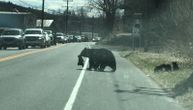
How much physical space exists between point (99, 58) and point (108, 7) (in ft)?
265

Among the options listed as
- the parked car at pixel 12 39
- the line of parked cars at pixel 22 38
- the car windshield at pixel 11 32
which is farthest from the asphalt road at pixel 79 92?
the car windshield at pixel 11 32

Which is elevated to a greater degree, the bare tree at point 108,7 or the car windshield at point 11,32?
the bare tree at point 108,7

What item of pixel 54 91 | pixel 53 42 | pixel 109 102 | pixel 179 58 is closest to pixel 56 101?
pixel 109 102

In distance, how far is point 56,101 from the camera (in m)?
12.9

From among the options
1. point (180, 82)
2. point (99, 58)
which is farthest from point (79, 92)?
point (99, 58)

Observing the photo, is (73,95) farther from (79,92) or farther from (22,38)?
(22,38)

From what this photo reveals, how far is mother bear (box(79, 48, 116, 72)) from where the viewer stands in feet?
76.9

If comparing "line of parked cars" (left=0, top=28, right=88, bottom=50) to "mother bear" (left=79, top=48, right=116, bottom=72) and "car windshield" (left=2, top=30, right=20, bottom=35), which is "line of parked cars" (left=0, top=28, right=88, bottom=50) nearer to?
"car windshield" (left=2, top=30, right=20, bottom=35)

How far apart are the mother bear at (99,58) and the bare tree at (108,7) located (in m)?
77.7

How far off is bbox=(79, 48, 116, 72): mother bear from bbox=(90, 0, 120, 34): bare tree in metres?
77.7

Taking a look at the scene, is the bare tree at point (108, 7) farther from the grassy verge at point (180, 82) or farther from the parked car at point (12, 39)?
the grassy verge at point (180, 82)

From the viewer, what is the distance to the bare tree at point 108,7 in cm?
10244

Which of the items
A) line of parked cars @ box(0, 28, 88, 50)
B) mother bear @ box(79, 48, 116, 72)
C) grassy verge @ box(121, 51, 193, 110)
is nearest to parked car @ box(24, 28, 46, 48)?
line of parked cars @ box(0, 28, 88, 50)

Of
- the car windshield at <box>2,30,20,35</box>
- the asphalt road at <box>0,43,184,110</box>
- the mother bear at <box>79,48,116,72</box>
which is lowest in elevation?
the asphalt road at <box>0,43,184,110</box>
